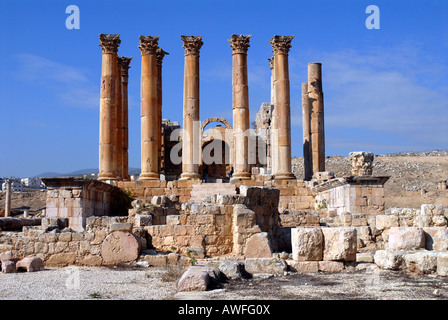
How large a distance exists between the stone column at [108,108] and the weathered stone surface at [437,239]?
18.0m

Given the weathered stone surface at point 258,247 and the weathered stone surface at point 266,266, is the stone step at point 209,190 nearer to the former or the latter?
the weathered stone surface at point 258,247

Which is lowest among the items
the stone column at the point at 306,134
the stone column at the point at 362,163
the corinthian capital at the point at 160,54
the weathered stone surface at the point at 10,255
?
the weathered stone surface at the point at 10,255

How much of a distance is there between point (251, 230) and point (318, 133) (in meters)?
19.2

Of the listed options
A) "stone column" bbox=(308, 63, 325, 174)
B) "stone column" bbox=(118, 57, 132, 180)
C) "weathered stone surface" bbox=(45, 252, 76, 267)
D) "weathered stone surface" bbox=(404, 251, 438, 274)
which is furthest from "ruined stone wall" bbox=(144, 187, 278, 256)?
"stone column" bbox=(118, 57, 132, 180)

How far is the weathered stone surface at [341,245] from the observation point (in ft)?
36.6

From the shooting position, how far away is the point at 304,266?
11.1 metres

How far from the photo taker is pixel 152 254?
1321 centimetres

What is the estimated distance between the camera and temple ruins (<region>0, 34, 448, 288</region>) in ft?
38.4

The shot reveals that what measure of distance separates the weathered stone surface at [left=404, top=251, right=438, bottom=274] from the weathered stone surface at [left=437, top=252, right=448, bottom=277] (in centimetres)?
11

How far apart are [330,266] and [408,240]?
6.22 ft

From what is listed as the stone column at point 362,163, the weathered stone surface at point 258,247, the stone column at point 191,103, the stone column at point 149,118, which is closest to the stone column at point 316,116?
the stone column at point 362,163

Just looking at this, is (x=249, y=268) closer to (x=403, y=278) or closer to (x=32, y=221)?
(x=403, y=278)

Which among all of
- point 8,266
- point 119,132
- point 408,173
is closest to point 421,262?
point 8,266
